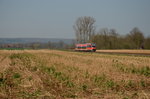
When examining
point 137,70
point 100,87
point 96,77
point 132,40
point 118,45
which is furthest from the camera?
point 118,45

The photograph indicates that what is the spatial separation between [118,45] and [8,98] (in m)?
80.1

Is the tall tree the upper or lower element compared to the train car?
upper

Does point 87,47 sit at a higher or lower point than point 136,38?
lower

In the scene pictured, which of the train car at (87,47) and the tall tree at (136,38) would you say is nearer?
the train car at (87,47)

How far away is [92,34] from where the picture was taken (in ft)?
263

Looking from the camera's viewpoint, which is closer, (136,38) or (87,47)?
(87,47)

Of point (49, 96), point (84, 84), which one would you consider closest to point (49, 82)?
point (84, 84)

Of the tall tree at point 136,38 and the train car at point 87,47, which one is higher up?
the tall tree at point 136,38

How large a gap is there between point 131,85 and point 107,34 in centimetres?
8208

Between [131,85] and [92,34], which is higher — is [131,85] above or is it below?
below

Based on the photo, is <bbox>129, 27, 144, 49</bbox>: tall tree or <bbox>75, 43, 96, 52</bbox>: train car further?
<bbox>129, 27, 144, 49</bbox>: tall tree

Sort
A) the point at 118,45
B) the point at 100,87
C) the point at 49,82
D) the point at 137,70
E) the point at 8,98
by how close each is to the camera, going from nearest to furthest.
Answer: the point at 8,98
the point at 100,87
the point at 49,82
the point at 137,70
the point at 118,45

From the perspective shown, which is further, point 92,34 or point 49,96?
point 92,34

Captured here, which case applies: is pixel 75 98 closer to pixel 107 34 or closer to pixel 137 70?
pixel 137 70
